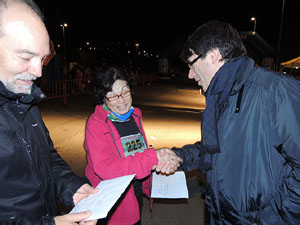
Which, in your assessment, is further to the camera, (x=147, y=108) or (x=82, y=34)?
(x=82, y=34)

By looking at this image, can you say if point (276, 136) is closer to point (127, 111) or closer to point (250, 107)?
point (250, 107)

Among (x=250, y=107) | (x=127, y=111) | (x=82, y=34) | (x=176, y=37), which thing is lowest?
(x=127, y=111)

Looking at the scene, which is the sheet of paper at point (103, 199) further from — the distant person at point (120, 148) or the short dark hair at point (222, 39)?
the short dark hair at point (222, 39)

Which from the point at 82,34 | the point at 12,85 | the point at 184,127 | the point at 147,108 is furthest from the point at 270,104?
the point at 82,34

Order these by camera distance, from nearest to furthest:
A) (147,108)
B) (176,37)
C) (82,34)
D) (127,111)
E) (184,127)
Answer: (127,111), (184,127), (147,108), (176,37), (82,34)

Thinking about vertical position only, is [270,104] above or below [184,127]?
above

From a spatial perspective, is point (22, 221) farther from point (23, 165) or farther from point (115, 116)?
point (115, 116)

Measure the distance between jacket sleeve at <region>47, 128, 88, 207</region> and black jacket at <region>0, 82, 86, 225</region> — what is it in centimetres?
9

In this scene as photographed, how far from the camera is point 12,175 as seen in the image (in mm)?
1411

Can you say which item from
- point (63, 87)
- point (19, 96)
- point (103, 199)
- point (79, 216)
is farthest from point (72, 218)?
point (63, 87)

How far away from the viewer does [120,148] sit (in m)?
2.42

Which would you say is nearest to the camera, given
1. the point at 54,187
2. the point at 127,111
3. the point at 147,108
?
the point at 54,187

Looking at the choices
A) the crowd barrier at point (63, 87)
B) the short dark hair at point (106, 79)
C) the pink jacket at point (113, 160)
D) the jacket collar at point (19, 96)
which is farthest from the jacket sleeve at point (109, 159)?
the crowd barrier at point (63, 87)

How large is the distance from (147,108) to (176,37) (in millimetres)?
15379
